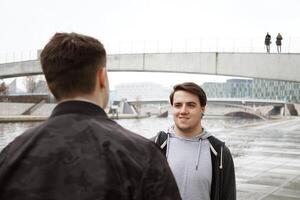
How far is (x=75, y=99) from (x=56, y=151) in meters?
0.21

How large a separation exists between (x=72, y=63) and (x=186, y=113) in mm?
1692

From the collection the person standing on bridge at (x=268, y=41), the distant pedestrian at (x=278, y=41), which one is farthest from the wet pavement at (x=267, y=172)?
the person standing on bridge at (x=268, y=41)

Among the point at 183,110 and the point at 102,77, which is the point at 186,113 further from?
the point at 102,77

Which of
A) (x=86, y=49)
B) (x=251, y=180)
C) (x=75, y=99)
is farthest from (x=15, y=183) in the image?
(x=251, y=180)

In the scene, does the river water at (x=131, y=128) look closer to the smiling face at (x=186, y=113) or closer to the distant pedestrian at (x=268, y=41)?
the distant pedestrian at (x=268, y=41)

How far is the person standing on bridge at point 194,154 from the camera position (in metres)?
2.91

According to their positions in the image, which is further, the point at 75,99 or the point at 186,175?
the point at 186,175

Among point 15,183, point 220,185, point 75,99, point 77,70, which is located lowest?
point 220,185

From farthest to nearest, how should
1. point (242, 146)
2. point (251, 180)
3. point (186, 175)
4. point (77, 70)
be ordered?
point (242, 146), point (251, 180), point (186, 175), point (77, 70)

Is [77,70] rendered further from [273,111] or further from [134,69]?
[273,111]

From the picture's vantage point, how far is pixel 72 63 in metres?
1.55

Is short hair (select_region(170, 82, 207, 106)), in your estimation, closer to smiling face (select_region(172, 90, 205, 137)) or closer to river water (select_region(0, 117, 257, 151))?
smiling face (select_region(172, 90, 205, 137))

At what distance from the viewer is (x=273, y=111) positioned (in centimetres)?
11606

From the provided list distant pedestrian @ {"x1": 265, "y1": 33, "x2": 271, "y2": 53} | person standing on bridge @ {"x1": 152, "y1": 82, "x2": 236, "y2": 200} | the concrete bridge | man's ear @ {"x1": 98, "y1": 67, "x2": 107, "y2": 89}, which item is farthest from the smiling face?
distant pedestrian @ {"x1": 265, "y1": 33, "x2": 271, "y2": 53}
